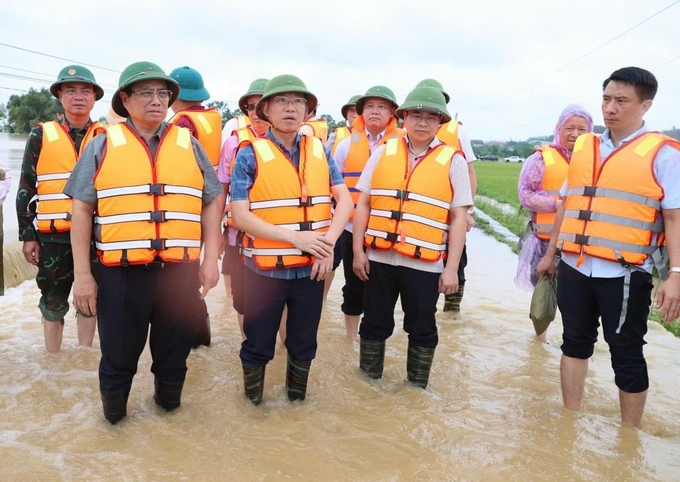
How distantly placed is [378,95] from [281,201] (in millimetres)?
2004

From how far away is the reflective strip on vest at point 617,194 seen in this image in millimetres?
3068

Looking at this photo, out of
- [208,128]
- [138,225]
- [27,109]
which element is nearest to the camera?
[138,225]

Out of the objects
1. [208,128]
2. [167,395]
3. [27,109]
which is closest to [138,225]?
[167,395]

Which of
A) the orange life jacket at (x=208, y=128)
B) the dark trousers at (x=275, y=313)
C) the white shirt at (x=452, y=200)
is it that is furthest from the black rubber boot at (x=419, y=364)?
the orange life jacket at (x=208, y=128)

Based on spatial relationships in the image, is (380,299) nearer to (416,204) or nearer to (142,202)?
(416,204)

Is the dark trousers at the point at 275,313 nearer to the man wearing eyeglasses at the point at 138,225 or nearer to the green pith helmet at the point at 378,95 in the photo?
the man wearing eyeglasses at the point at 138,225

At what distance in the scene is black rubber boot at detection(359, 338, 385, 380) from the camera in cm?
401

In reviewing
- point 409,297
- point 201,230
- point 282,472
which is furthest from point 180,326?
point 409,297

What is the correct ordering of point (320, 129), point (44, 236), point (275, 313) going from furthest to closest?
point (320, 129), point (44, 236), point (275, 313)

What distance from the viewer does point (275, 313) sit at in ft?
11.2

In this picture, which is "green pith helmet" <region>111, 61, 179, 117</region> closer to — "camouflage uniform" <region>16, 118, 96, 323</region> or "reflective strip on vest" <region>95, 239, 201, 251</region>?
"reflective strip on vest" <region>95, 239, 201, 251</region>

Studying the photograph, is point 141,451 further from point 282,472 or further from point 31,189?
point 31,189

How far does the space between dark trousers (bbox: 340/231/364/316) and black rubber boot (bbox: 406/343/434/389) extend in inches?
37.4

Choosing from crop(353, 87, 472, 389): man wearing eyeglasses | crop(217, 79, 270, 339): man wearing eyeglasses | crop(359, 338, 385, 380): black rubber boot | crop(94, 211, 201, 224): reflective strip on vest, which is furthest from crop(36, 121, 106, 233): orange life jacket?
crop(359, 338, 385, 380): black rubber boot
